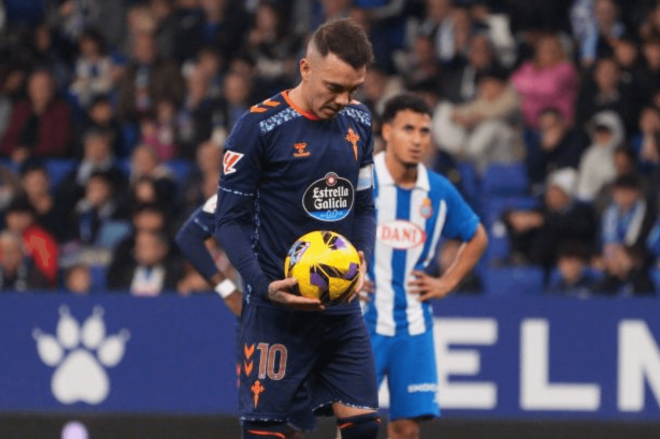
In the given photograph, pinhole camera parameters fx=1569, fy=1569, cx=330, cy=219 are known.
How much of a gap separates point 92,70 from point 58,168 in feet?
4.94

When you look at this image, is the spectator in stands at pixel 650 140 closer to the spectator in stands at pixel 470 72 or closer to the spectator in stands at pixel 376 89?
the spectator in stands at pixel 470 72

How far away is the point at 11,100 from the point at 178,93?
5.65 ft

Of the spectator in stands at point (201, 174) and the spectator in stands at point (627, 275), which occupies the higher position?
the spectator in stands at point (201, 174)

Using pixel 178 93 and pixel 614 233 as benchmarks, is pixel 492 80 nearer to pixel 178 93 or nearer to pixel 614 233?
pixel 614 233

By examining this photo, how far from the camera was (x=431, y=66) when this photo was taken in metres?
13.9

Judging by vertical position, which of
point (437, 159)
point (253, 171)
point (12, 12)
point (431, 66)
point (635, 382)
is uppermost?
point (12, 12)

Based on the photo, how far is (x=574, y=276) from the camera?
36.0 ft

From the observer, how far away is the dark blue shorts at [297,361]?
627 centimetres

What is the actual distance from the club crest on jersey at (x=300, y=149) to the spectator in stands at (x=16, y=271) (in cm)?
616

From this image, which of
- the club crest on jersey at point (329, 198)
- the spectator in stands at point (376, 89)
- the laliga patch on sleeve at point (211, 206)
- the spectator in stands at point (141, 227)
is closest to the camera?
the club crest on jersey at point (329, 198)

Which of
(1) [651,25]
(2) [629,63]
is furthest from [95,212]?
(1) [651,25]

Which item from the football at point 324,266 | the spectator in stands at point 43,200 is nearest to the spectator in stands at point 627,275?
the spectator in stands at point 43,200

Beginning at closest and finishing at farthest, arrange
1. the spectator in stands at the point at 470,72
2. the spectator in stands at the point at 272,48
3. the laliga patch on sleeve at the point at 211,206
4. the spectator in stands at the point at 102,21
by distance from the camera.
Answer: the laliga patch on sleeve at the point at 211,206 → the spectator in stands at the point at 470,72 → the spectator in stands at the point at 272,48 → the spectator in stands at the point at 102,21

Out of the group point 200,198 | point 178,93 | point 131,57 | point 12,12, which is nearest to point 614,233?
point 200,198
